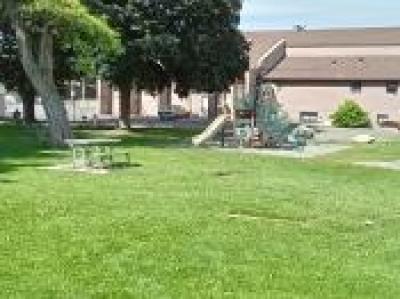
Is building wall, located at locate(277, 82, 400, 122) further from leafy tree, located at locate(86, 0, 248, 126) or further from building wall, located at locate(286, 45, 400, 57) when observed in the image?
leafy tree, located at locate(86, 0, 248, 126)

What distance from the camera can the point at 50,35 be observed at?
112 feet

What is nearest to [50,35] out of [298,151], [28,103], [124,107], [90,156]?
[298,151]

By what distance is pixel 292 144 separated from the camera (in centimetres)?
3784

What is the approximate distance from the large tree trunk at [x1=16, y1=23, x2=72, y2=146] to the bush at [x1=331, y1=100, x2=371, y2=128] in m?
35.8

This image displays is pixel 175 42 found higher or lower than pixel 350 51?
lower

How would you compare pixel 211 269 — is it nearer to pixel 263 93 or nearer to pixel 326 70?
pixel 263 93

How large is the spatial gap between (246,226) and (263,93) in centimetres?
2648

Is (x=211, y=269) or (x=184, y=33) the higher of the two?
(x=184, y=33)

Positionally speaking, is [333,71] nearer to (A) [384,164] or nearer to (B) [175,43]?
(B) [175,43]

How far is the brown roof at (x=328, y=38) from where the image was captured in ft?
252

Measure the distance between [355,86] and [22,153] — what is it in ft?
153

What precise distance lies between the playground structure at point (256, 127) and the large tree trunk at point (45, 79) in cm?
573

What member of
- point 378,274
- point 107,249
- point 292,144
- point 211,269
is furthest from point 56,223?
point 292,144

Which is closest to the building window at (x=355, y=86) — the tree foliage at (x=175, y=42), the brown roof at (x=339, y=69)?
the brown roof at (x=339, y=69)
